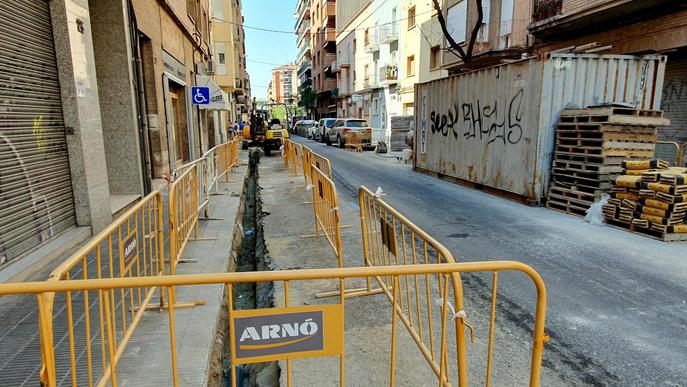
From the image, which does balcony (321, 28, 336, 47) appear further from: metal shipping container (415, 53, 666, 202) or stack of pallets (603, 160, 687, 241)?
stack of pallets (603, 160, 687, 241)

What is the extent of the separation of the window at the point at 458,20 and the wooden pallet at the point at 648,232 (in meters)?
16.1

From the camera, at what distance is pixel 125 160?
27.4 feet

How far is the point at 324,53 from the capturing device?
57250 millimetres

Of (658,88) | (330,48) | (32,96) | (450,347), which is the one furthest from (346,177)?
(330,48)

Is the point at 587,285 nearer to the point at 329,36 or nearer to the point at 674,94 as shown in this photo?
the point at 674,94

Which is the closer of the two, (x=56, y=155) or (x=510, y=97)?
(x=56, y=155)

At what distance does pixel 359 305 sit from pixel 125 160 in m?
6.54

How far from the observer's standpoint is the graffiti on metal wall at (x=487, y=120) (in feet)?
28.9

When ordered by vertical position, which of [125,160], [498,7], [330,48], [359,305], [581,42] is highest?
[330,48]

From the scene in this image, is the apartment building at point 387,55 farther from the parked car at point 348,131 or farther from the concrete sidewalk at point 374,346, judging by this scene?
the concrete sidewalk at point 374,346

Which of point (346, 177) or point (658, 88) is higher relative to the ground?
point (658, 88)

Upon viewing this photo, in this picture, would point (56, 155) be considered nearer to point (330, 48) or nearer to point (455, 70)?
point (455, 70)

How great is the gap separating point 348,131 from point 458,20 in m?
8.73

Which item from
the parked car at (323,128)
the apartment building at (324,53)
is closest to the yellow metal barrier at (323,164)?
the parked car at (323,128)
